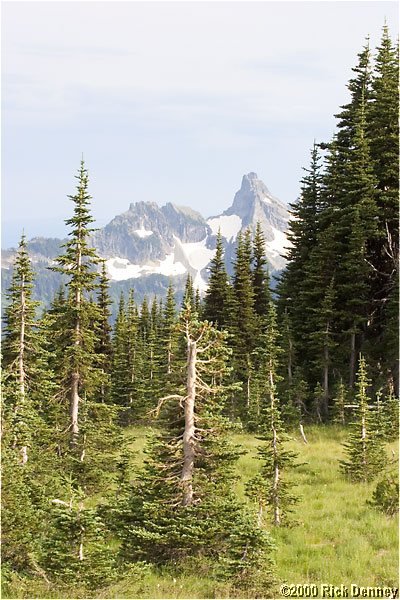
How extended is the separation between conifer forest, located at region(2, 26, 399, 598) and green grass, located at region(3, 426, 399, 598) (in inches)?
2.1

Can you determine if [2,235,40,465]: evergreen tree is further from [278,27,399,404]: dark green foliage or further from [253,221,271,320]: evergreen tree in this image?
[253,221,271,320]: evergreen tree

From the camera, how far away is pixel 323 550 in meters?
13.1

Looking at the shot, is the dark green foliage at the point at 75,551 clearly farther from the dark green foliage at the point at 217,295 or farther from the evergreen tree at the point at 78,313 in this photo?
the dark green foliage at the point at 217,295

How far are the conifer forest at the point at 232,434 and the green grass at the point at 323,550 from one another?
54 millimetres

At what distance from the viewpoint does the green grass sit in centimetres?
1059

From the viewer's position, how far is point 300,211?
39000 mm

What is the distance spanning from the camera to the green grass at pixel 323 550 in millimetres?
10586

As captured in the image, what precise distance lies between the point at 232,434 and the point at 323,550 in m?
12.2

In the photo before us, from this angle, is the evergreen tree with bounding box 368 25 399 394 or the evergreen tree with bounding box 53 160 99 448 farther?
the evergreen tree with bounding box 368 25 399 394

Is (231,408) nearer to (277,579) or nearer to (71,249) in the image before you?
(71,249)

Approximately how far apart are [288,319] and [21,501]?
74.3ft

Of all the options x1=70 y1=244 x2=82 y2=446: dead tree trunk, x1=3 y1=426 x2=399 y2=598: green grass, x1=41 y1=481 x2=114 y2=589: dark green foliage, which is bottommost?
x1=3 y1=426 x2=399 y2=598: green grass

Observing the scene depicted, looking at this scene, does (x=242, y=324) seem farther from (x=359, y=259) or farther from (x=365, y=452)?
(x=365, y=452)
